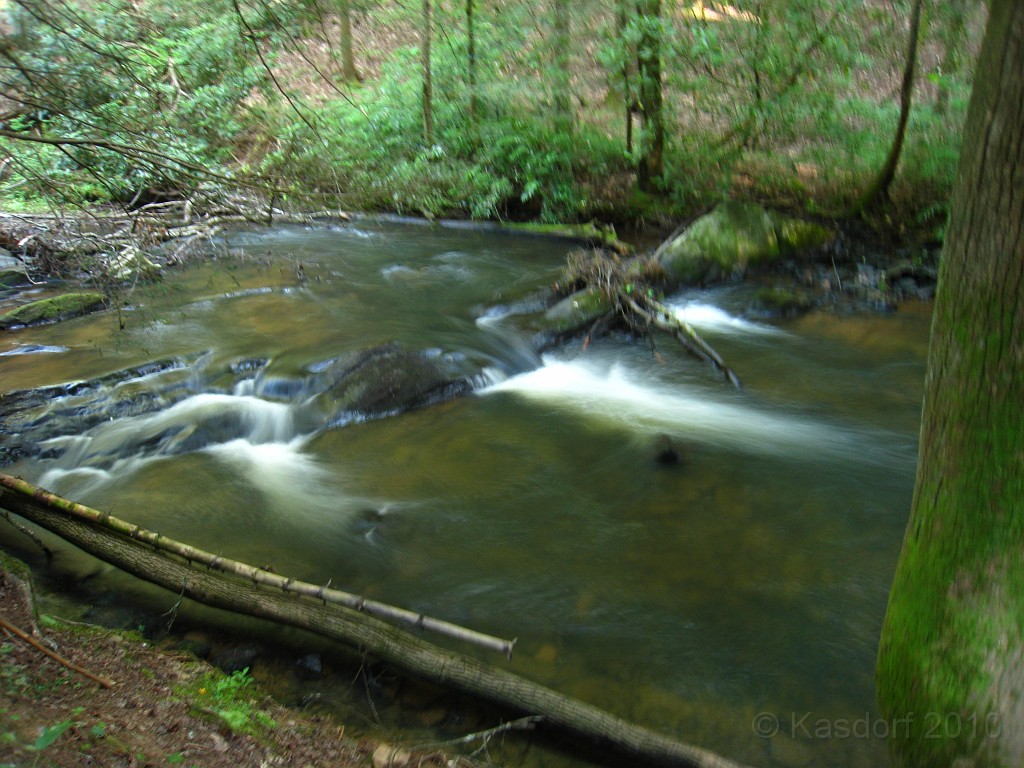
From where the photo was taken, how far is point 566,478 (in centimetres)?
645

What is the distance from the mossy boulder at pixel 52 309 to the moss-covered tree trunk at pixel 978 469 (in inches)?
372

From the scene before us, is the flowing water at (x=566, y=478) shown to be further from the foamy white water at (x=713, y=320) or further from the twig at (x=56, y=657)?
the twig at (x=56, y=657)

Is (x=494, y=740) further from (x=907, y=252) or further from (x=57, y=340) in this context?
(x=907, y=252)

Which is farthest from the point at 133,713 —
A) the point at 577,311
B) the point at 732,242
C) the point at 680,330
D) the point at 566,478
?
the point at 732,242

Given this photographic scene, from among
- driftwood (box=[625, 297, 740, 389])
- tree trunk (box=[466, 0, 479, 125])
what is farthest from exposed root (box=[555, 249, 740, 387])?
tree trunk (box=[466, 0, 479, 125])

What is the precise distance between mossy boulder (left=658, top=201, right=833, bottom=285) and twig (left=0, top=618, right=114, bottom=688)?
9.64 m

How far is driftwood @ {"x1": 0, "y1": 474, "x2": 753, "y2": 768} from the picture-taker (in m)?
3.41

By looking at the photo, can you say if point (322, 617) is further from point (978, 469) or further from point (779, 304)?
point (779, 304)

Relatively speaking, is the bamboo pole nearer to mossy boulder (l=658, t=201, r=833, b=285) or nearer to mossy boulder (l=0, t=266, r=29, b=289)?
mossy boulder (l=0, t=266, r=29, b=289)

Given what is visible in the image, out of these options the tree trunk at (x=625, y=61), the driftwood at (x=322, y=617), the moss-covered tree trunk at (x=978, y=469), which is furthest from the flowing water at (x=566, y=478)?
the tree trunk at (x=625, y=61)

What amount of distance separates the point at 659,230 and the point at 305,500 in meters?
9.77

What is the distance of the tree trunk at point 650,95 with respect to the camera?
40.6 feet

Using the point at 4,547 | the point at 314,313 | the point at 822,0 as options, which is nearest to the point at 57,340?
the point at 314,313

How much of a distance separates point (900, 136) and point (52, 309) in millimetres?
12927
